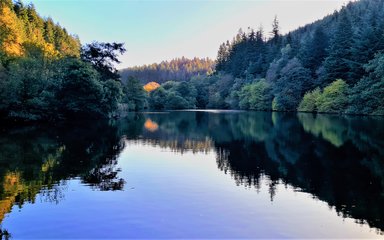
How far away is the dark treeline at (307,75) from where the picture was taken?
2581 inches

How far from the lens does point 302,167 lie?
18781mm

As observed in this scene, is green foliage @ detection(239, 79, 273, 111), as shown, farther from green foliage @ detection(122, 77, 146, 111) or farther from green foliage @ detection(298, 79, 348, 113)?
green foliage @ detection(122, 77, 146, 111)

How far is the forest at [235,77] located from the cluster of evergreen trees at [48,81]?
0.36ft

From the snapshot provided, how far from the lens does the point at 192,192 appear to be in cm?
1416

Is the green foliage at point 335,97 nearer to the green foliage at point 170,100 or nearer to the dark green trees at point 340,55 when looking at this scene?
the dark green trees at point 340,55

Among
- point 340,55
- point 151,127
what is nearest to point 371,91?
point 340,55

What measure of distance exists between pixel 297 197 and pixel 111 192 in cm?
649

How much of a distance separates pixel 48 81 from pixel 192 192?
41148 mm

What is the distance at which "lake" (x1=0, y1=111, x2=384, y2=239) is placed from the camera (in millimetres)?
10188

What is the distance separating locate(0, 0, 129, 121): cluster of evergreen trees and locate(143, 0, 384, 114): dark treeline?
1508 inches

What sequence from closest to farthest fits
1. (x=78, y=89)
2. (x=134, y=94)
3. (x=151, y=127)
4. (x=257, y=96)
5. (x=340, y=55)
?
1. (x=151, y=127)
2. (x=78, y=89)
3. (x=340, y=55)
4. (x=257, y=96)
5. (x=134, y=94)

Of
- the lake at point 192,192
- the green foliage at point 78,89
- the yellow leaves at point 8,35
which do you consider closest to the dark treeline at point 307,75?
the green foliage at point 78,89

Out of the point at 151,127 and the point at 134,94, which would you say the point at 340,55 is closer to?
the point at 151,127

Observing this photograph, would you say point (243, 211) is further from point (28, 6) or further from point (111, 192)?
point (28, 6)
